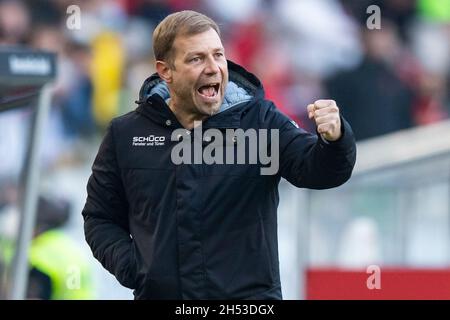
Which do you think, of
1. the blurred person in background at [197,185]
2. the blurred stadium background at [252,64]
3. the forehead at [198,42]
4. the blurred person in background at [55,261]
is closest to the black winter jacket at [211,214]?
the blurred person in background at [197,185]

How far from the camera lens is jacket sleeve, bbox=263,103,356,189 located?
3303 mm

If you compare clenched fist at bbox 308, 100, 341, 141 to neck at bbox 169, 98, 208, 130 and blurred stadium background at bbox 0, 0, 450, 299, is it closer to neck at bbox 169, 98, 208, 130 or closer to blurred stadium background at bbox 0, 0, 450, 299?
neck at bbox 169, 98, 208, 130

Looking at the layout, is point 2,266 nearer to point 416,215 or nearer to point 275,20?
point 416,215

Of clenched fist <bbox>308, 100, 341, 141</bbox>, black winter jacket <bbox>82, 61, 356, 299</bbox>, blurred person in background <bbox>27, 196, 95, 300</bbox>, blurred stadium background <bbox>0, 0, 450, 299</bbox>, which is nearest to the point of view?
clenched fist <bbox>308, 100, 341, 141</bbox>

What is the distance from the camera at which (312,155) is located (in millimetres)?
3363

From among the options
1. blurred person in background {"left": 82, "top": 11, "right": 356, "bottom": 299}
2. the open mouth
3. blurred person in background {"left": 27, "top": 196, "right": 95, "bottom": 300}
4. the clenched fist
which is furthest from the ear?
blurred person in background {"left": 27, "top": 196, "right": 95, "bottom": 300}

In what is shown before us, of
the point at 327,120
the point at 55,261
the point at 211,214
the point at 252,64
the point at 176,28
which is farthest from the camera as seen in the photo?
the point at 252,64

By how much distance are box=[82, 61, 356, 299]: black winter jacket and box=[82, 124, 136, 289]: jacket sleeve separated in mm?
41

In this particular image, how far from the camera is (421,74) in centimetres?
1040

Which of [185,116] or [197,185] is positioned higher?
[185,116]

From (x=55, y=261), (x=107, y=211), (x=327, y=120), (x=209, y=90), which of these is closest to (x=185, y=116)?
(x=209, y=90)

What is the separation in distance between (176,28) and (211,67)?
5.8 inches

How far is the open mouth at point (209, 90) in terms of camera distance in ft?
11.5

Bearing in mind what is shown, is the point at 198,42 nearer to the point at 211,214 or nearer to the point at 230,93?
the point at 230,93
